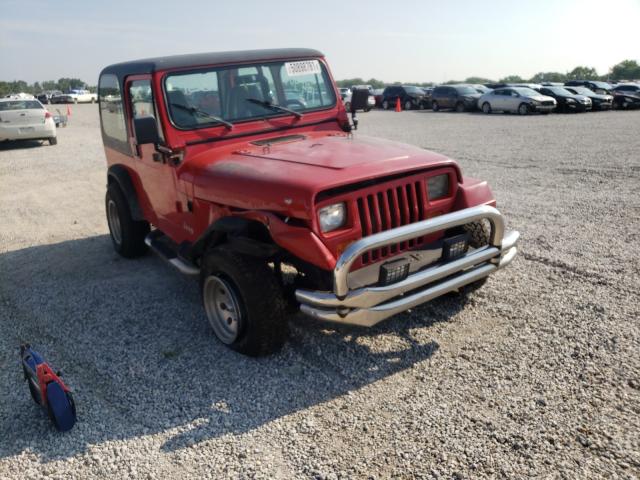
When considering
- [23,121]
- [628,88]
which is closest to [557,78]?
[628,88]

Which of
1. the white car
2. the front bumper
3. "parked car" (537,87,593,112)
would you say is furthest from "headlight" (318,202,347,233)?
"parked car" (537,87,593,112)

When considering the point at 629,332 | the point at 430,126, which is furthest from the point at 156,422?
the point at 430,126

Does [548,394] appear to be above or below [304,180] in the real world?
below

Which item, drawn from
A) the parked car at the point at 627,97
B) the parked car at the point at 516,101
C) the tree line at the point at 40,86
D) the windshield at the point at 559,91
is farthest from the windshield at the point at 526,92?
the tree line at the point at 40,86

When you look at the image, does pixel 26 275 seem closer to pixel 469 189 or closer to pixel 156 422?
pixel 156 422

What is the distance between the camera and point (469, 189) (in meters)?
3.93

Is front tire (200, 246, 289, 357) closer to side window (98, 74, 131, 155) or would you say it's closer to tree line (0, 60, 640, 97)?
side window (98, 74, 131, 155)

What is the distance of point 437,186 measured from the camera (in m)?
3.86

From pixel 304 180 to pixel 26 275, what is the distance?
160 inches

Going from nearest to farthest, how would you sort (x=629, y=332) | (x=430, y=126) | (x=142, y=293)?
1. (x=629, y=332)
2. (x=142, y=293)
3. (x=430, y=126)

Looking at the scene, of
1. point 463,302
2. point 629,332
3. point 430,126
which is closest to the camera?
point 629,332

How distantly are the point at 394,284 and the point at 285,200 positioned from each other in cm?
85

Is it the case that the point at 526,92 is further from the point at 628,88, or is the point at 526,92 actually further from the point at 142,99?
the point at 142,99

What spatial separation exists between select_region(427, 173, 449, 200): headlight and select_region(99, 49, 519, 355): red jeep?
0.01 meters
